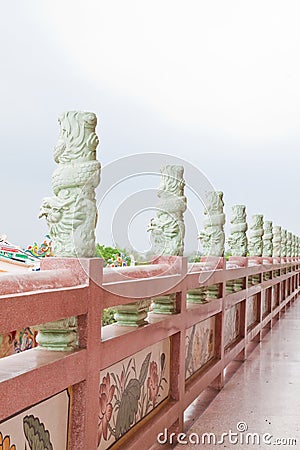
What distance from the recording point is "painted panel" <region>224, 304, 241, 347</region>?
4464 mm

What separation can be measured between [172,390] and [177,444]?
245mm

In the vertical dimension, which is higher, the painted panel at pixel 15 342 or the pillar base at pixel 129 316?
the pillar base at pixel 129 316

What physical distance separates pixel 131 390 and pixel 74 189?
0.88m

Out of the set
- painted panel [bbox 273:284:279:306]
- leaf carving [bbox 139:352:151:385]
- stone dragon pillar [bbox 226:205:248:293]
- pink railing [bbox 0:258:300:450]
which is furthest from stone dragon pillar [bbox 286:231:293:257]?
leaf carving [bbox 139:352:151:385]

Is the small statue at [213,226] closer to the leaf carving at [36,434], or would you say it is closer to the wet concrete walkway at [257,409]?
the wet concrete walkway at [257,409]

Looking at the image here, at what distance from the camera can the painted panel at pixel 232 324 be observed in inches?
176

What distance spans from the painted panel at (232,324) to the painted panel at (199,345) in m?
0.55

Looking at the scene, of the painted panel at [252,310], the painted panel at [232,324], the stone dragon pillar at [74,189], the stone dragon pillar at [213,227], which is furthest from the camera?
the painted panel at [252,310]

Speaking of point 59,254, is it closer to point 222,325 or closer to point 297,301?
point 222,325

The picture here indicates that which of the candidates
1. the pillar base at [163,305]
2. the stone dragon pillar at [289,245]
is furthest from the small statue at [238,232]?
the stone dragon pillar at [289,245]

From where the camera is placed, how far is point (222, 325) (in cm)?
405

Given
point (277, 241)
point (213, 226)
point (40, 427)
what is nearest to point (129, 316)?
point (40, 427)

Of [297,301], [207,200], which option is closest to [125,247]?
[207,200]

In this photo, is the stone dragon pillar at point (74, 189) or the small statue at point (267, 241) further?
the small statue at point (267, 241)
